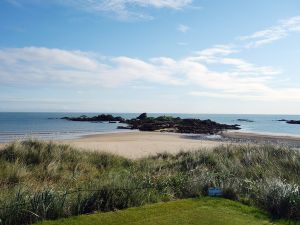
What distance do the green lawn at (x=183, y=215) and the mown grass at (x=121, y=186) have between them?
482mm

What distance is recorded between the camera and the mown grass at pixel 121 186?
5969 millimetres

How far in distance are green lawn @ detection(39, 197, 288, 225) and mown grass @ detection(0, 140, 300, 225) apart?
48 cm

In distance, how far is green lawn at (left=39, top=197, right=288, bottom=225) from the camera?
544cm

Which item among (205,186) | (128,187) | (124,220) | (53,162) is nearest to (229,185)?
(205,186)

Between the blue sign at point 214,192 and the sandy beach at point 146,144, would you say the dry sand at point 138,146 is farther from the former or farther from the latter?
the blue sign at point 214,192

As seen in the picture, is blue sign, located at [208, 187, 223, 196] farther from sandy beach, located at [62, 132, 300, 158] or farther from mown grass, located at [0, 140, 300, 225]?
sandy beach, located at [62, 132, 300, 158]

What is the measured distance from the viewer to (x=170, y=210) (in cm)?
601

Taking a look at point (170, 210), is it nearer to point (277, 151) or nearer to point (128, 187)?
point (128, 187)

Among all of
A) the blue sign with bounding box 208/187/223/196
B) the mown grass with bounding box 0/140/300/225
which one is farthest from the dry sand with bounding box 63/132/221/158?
the blue sign with bounding box 208/187/223/196

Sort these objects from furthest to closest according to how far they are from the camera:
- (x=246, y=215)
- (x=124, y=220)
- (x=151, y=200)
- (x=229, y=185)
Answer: (x=229, y=185)
(x=151, y=200)
(x=246, y=215)
(x=124, y=220)

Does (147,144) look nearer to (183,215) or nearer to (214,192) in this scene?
(214,192)

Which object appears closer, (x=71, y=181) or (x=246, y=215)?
(x=246, y=215)

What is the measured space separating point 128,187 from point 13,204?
2139mm

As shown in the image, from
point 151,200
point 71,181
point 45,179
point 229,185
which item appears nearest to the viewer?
point 151,200
